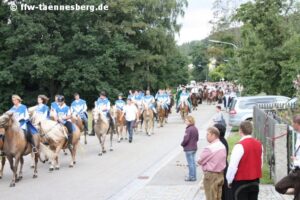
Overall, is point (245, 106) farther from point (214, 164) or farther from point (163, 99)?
point (214, 164)

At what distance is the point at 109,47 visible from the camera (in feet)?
186

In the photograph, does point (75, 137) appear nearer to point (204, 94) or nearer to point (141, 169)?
point (141, 169)

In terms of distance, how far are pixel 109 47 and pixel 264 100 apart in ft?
105

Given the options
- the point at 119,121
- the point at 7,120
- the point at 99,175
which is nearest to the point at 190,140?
the point at 99,175

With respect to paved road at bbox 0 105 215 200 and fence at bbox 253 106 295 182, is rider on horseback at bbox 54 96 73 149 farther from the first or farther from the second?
fence at bbox 253 106 295 182

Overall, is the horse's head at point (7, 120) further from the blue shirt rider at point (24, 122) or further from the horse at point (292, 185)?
the horse at point (292, 185)

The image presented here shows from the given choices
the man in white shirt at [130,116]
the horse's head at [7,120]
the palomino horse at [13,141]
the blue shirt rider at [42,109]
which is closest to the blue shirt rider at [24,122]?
the palomino horse at [13,141]

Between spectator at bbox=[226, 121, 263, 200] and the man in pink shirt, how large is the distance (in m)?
0.84

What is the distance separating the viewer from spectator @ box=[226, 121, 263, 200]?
7.98 m

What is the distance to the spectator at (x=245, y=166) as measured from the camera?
314 inches

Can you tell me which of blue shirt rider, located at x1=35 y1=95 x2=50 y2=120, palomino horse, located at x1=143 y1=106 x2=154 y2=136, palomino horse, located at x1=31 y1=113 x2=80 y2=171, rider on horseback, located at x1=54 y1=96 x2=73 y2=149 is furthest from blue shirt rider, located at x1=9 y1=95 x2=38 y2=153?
palomino horse, located at x1=143 y1=106 x2=154 y2=136

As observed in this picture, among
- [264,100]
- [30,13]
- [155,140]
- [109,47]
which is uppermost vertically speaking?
[30,13]

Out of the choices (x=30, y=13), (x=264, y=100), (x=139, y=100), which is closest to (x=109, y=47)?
(x=30, y=13)

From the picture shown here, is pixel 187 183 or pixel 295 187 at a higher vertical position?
pixel 295 187
